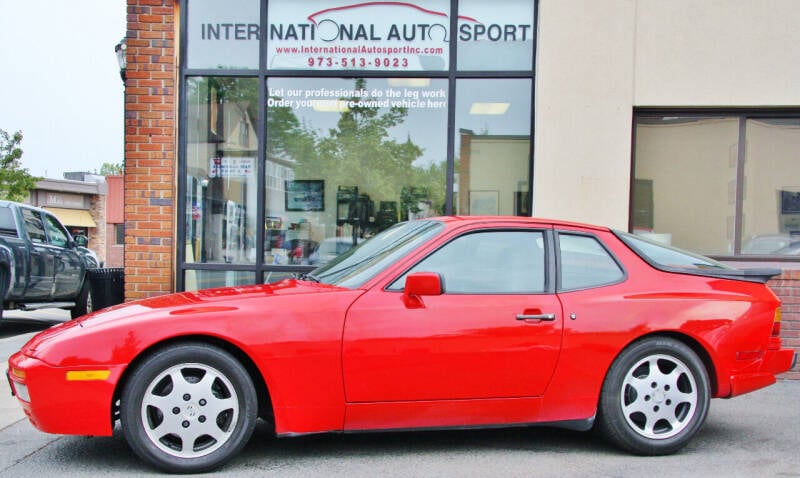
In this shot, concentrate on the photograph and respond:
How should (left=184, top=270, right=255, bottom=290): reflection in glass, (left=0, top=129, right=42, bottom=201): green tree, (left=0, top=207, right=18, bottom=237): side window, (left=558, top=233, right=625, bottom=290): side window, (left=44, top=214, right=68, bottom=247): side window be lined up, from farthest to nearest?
(left=0, top=129, right=42, bottom=201): green tree
(left=44, top=214, right=68, bottom=247): side window
(left=0, top=207, right=18, bottom=237): side window
(left=184, top=270, right=255, bottom=290): reflection in glass
(left=558, top=233, right=625, bottom=290): side window

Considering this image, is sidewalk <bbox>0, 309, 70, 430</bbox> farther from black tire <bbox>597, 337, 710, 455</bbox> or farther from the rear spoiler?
the rear spoiler

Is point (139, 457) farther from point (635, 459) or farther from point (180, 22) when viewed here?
point (180, 22)

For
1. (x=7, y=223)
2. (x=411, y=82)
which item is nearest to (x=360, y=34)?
(x=411, y=82)

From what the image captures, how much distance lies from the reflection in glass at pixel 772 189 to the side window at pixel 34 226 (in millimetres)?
9782

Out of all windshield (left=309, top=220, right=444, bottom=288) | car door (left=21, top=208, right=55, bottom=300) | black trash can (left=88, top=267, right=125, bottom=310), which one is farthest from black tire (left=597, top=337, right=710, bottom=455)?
car door (left=21, top=208, right=55, bottom=300)

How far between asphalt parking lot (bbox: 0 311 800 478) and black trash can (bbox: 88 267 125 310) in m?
2.65

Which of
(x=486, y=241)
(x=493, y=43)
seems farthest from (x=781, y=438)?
(x=493, y=43)

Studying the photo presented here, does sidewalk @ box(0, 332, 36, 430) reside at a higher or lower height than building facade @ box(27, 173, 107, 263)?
lower

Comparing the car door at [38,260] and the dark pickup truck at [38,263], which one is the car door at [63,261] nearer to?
the dark pickup truck at [38,263]

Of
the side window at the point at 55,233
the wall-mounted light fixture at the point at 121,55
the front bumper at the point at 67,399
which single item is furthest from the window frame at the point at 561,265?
the side window at the point at 55,233

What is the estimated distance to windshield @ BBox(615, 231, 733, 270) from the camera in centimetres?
434

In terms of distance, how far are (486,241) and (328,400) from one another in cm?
135

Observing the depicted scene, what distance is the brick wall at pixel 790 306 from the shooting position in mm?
6590

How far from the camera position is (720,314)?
416 centimetres
